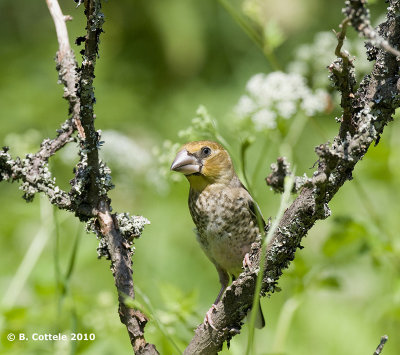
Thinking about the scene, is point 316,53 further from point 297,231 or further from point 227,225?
point 297,231

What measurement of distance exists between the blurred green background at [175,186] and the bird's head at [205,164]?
0.40 ft

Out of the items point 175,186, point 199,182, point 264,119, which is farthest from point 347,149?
point 175,186

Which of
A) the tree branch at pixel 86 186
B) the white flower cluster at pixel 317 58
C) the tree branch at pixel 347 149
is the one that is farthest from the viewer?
the white flower cluster at pixel 317 58

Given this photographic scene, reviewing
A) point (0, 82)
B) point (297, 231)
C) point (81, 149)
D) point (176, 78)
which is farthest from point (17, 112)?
point (297, 231)

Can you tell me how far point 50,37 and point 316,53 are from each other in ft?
12.8

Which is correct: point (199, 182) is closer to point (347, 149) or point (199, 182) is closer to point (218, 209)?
point (218, 209)

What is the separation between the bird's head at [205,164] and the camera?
294 centimetres

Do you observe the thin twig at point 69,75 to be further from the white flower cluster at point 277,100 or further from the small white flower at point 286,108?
the small white flower at point 286,108

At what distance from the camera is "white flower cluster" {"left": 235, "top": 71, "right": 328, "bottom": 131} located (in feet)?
9.54

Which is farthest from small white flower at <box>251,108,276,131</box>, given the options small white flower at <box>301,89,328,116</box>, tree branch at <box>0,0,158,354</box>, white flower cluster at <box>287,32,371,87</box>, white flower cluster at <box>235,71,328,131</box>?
tree branch at <box>0,0,158,354</box>

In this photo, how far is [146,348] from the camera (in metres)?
1.74

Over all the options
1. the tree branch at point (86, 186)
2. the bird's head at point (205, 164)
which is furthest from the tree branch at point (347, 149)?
the bird's head at point (205, 164)

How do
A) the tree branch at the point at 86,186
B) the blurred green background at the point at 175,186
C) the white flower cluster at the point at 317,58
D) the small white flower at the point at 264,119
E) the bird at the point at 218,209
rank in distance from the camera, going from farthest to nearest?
the white flower cluster at the point at 317,58 → the bird at the point at 218,209 → the small white flower at the point at 264,119 → the blurred green background at the point at 175,186 → the tree branch at the point at 86,186

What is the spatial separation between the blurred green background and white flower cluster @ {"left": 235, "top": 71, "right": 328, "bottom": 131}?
71mm
